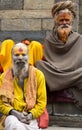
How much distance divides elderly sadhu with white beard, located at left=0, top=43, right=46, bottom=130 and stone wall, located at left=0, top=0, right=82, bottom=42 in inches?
86.6

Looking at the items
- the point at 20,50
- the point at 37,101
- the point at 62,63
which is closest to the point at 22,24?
the point at 62,63

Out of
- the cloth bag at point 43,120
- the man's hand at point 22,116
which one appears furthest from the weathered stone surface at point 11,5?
the man's hand at point 22,116

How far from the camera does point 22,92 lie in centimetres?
405

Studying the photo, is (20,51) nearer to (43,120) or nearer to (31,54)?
(43,120)

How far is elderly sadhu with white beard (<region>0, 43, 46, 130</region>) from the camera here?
12.6 ft

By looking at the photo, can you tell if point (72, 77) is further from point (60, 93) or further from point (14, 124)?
point (14, 124)

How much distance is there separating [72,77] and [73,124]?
1.78ft

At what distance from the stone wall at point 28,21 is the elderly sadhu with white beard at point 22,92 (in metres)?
2.20

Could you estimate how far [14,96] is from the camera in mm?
4004

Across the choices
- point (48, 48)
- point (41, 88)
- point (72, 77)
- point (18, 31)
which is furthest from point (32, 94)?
point (18, 31)

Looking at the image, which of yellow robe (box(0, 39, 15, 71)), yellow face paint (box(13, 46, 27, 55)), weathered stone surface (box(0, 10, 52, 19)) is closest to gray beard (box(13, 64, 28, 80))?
yellow face paint (box(13, 46, 27, 55))

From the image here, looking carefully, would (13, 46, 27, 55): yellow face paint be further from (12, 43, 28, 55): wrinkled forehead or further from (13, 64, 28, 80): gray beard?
(13, 64, 28, 80): gray beard

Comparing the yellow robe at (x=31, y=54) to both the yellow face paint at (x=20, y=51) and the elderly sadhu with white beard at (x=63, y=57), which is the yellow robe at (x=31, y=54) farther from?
the yellow face paint at (x=20, y=51)

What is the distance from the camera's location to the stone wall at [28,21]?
6.25 m
